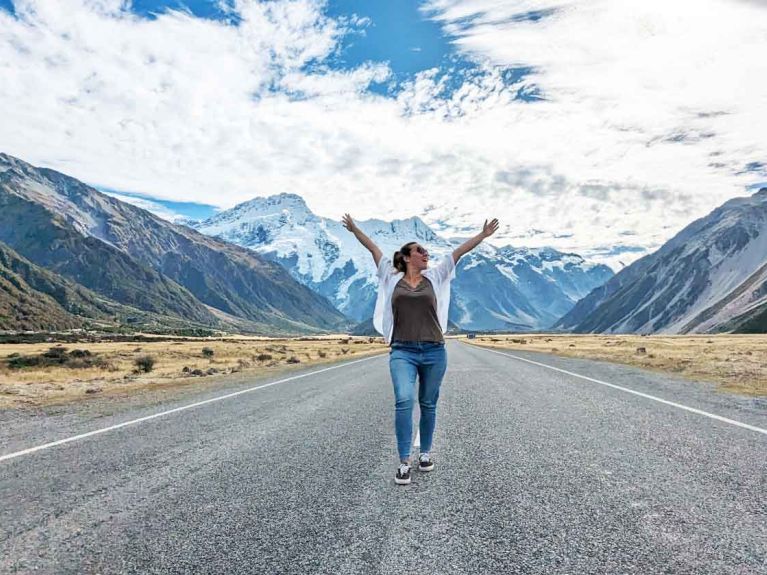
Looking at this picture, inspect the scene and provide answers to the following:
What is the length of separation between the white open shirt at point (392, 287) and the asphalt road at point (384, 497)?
1784mm

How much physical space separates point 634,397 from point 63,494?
39.2 feet

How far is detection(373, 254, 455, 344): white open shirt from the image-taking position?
22.3ft

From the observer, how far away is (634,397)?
13.5 m

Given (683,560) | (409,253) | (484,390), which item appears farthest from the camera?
(484,390)

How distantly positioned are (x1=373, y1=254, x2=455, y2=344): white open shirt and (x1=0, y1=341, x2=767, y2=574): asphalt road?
178cm

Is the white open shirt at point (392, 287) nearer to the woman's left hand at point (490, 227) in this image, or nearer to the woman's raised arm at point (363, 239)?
the woman's raised arm at point (363, 239)

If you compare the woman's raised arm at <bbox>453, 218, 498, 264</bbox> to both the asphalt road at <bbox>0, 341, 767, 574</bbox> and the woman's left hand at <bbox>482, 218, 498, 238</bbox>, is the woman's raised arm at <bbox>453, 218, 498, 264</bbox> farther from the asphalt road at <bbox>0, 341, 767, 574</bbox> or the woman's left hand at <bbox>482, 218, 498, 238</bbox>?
the asphalt road at <bbox>0, 341, 767, 574</bbox>

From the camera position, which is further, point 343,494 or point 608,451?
point 608,451

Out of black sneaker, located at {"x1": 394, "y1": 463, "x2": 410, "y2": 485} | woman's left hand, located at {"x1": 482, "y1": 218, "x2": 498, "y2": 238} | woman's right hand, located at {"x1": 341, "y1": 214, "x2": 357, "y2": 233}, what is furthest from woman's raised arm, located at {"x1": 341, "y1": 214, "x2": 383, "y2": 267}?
black sneaker, located at {"x1": 394, "y1": 463, "x2": 410, "y2": 485}

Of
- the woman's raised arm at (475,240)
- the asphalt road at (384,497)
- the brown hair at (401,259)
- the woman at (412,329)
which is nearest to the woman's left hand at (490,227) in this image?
the woman's raised arm at (475,240)

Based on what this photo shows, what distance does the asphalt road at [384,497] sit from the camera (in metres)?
4.31

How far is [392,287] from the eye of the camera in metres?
6.77

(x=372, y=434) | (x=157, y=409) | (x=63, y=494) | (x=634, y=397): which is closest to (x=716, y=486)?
(x=372, y=434)

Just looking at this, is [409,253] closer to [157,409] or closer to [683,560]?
[683,560]
